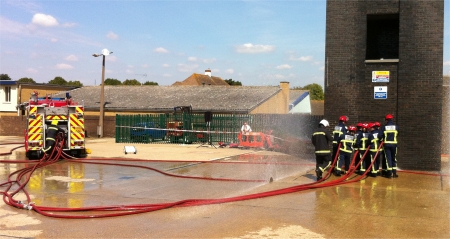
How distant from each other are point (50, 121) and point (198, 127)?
11.2m

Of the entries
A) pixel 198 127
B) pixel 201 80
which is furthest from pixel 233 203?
pixel 201 80

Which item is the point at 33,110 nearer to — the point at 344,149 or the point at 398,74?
the point at 344,149

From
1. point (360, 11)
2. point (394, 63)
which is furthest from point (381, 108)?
point (360, 11)

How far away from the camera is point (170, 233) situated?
6789mm

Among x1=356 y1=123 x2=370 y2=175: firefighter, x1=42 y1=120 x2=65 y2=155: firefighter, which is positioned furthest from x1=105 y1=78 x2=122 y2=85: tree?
x1=356 y1=123 x2=370 y2=175: firefighter

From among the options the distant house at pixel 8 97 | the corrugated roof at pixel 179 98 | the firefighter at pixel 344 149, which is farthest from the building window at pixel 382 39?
the distant house at pixel 8 97

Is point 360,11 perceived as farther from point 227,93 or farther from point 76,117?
point 227,93

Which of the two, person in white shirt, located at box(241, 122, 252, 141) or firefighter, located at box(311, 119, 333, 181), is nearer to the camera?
firefighter, located at box(311, 119, 333, 181)

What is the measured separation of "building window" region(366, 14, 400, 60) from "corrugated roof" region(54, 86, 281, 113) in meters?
18.2

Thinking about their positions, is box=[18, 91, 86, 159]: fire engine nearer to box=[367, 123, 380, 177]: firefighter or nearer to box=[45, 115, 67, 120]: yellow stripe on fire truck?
box=[45, 115, 67, 120]: yellow stripe on fire truck

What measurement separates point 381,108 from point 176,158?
7.89 metres

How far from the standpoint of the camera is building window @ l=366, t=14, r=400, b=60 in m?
15.1

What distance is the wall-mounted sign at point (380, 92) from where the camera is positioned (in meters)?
13.9

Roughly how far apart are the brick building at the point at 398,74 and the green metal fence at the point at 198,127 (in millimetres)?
8307
